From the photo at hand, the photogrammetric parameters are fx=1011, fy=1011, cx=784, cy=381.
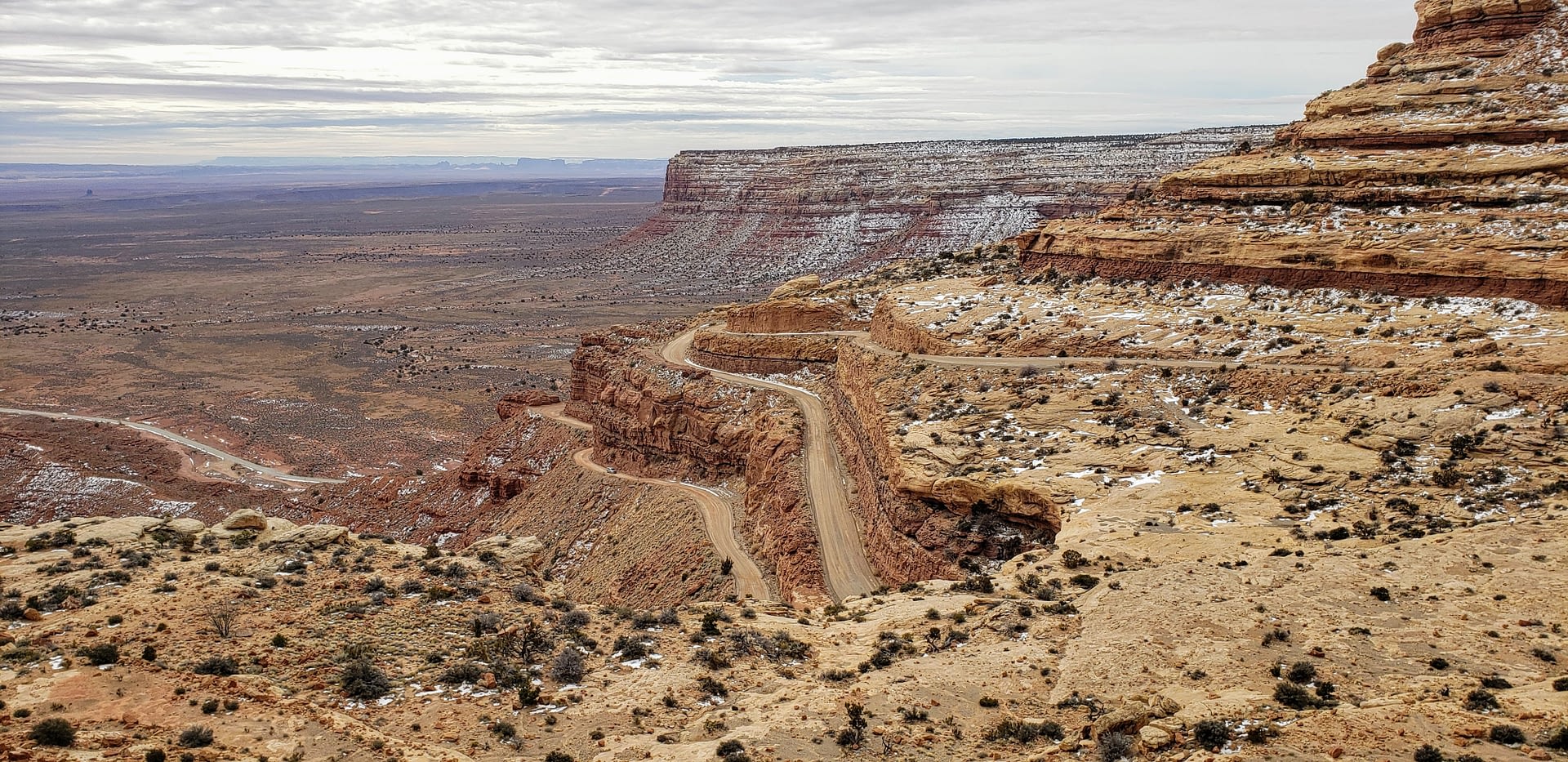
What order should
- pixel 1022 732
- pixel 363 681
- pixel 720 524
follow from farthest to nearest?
pixel 720 524 → pixel 363 681 → pixel 1022 732

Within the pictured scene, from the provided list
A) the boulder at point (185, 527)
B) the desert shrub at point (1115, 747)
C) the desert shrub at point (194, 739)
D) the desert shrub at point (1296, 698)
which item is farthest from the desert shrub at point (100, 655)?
the desert shrub at point (1296, 698)

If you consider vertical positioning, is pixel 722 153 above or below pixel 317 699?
above

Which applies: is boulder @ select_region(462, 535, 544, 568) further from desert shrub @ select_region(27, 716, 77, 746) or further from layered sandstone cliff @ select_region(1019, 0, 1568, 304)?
layered sandstone cliff @ select_region(1019, 0, 1568, 304)

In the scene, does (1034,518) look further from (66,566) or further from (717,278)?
(717,278)

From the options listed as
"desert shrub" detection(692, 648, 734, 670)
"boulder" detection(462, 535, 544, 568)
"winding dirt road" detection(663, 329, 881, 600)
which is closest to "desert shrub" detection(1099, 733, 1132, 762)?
"desert shrub" detection(692, 648, 734, 670)

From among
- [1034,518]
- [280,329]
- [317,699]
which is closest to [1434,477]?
[1034,518]

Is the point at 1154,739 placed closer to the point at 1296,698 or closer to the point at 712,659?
the point at 1296,698

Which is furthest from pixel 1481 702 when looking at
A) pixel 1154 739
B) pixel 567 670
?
pixel 567 670
